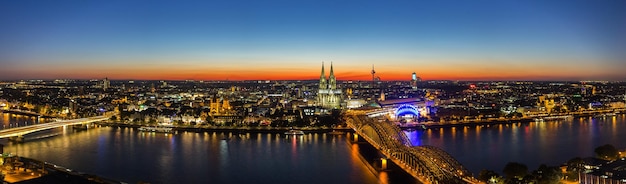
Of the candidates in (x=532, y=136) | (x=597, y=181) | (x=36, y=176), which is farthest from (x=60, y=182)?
(x=532, y=136)

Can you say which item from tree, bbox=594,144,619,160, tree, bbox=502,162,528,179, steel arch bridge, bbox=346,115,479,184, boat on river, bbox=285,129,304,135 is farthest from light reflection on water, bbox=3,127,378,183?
tree, bbox=594,144,619,160

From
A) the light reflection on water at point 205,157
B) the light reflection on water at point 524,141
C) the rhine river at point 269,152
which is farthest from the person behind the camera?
the light reflection on water at point 524,141

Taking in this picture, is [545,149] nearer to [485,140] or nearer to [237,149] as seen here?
[485,140]

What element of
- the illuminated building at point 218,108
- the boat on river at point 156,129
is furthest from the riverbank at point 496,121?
the boat on river at point 156,129

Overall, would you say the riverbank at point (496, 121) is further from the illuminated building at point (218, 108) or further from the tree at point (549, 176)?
the tree at point (549, 176)

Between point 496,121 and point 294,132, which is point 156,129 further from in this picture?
point 496,121

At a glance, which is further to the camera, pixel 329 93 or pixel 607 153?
pixel 329 93

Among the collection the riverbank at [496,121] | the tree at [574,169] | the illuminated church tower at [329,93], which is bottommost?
the riverbank at [496,121]

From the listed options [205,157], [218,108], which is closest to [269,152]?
[205,157]

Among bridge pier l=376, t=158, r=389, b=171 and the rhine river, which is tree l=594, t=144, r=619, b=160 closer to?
the rhine river
